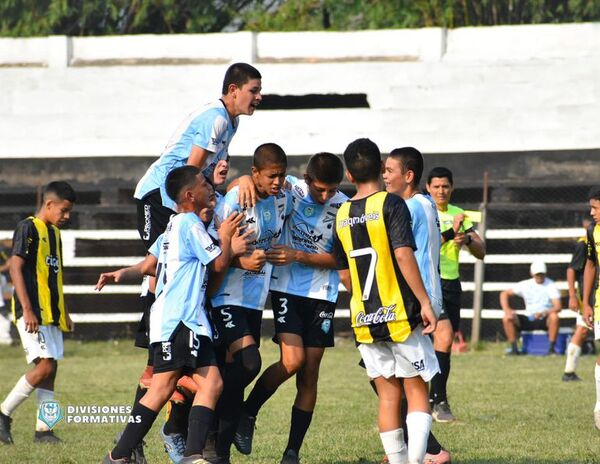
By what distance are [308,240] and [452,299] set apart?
2.92 meters

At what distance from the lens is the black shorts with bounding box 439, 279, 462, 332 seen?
10.7 m

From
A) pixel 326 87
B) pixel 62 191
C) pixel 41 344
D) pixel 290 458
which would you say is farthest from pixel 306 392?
pixel 326 87

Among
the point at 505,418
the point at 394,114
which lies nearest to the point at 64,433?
the point at 505,418

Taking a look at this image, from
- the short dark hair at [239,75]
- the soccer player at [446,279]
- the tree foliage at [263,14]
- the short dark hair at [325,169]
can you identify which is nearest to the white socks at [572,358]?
the soccer player at [446,279]

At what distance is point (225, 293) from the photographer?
7.88 m

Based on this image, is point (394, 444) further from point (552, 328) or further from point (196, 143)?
point (552, 328)

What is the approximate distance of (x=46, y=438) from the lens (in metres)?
9.63

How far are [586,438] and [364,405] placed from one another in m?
3.02

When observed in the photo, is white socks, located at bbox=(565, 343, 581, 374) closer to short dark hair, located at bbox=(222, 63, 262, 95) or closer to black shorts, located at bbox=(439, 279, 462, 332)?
black shorts, located at bbox=(439, 279, 462, 332)

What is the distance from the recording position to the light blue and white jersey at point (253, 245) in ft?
25.8

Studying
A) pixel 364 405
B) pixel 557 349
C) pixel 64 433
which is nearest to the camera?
pixel 64 433

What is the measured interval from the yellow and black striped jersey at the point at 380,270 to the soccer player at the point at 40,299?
141 inches

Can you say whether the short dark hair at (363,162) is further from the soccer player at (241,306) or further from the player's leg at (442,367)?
the player's leg at (442,367)

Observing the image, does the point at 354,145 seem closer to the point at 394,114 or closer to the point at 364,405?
the point at 364,405
